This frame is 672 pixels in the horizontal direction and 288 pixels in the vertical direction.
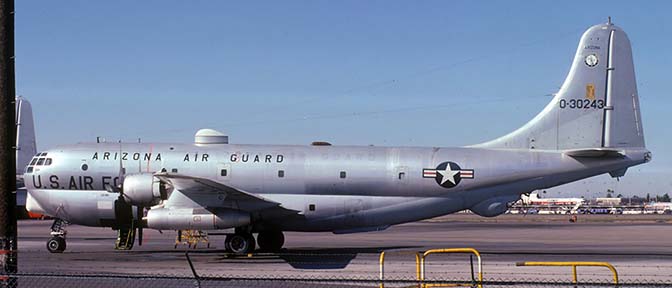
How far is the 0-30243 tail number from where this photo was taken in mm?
29344

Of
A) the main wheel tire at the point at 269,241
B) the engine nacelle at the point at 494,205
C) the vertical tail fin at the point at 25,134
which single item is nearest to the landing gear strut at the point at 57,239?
the main wheel tire at the point at 269,241

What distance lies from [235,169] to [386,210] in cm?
567

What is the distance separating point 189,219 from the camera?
85.1 feet

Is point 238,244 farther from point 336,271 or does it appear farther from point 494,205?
point 494,205

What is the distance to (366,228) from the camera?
28.4 metres

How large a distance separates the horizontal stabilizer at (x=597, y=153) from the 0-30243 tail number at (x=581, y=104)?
220cm

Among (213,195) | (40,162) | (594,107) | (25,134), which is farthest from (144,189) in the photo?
(25,134)

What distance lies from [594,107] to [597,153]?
2419mm

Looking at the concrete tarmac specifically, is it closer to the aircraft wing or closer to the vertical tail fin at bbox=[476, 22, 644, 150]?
the aircraft wing

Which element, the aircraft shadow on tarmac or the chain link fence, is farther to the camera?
the aircraft shadow on tarmac

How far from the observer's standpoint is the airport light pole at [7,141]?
11727mm

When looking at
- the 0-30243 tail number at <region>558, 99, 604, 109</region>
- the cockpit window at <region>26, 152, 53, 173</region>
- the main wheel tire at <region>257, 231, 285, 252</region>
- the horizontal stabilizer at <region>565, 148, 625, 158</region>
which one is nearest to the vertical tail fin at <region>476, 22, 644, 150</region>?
the 0-30243 tail number at <region>558, 99, 604, 109</region>

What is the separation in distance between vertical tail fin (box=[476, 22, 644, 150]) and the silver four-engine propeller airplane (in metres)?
0.04

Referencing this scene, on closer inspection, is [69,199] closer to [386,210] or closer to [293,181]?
[293,181]
